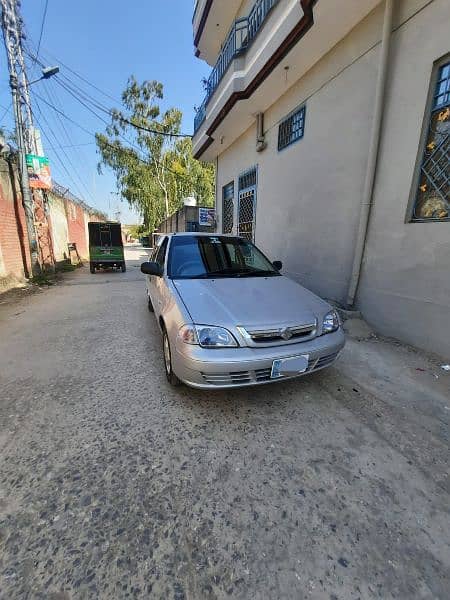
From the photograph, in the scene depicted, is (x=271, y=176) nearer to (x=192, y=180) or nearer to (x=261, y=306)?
(x=261, y=306)

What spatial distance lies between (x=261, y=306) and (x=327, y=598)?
1816 mm

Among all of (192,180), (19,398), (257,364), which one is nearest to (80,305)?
(19,398)

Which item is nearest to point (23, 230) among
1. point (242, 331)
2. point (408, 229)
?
point (242, 331)

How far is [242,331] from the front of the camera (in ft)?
7.19

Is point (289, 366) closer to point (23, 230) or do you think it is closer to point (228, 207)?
point (228, 207)

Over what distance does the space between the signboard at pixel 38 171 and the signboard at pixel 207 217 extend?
590 centimetres

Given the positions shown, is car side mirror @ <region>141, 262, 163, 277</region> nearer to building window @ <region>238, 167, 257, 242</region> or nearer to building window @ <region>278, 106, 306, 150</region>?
building window @ <region>278, 106, 306, 150</region>

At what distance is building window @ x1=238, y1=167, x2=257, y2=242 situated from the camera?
329 inches

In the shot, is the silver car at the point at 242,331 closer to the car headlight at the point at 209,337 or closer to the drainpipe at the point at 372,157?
the car headlight at the point at 209,337

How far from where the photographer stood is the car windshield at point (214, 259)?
3314 millimetres

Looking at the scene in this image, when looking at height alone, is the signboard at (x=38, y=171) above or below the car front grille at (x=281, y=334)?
above

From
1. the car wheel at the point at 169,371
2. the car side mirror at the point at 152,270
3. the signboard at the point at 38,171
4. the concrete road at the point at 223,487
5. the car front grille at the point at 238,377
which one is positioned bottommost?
the concrete road at the point at 223,487

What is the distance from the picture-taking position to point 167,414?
2.38 m

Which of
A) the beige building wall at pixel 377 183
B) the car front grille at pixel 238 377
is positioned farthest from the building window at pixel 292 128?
the car front grille at pixel 238 377
